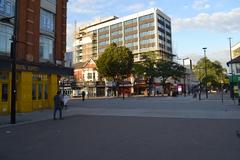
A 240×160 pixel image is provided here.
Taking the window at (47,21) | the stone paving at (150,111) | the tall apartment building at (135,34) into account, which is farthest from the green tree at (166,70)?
the window at (47,21)

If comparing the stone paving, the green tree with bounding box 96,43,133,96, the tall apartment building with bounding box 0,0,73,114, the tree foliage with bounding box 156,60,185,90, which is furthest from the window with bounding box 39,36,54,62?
the tree foliage with bounding box 156,60,185,90

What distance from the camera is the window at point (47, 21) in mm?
24772

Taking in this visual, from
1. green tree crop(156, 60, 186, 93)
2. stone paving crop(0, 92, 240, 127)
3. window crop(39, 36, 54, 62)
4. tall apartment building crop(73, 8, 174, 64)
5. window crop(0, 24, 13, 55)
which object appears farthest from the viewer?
tall apartment building crop(73, 8, 174, 64)

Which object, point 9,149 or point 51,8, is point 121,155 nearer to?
point 9,149

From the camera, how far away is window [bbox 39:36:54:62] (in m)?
24.4

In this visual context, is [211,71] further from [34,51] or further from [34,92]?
[34,51]

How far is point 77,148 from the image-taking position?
8.20 m

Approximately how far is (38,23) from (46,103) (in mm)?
7066

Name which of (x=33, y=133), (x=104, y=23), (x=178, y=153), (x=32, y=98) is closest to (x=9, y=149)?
(x=33, y=133)

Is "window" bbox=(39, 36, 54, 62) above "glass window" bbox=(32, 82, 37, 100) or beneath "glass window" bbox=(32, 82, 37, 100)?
above

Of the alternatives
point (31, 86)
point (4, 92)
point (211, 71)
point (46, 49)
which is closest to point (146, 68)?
point (46, 49)

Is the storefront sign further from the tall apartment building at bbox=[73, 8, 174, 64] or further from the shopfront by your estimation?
the tall apartment building at bbox=[73, 8, 174, 64]

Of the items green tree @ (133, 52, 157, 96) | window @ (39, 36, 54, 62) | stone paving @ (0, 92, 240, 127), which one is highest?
green tree @ (133, 52, 157, 96)

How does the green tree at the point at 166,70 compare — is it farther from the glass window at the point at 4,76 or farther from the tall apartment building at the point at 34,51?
the glass window at the point at 4,76
